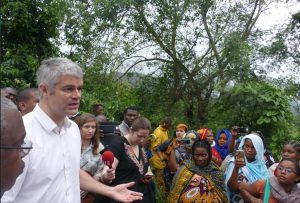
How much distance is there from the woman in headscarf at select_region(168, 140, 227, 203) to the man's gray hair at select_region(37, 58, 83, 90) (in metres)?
2.75

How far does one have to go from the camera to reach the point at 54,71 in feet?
8.27

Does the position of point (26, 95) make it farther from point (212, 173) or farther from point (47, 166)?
point (212, 173)

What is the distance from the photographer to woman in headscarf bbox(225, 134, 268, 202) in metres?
4.80

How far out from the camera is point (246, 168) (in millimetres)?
4953

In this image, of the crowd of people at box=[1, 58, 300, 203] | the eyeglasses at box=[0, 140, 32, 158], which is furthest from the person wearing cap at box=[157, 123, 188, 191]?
the eyeglasses at box=[0, 140, 32, 158]

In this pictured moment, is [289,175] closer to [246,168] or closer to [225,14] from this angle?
[246,168]

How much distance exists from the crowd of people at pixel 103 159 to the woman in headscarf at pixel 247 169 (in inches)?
0.5

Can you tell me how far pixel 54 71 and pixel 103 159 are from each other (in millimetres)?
987

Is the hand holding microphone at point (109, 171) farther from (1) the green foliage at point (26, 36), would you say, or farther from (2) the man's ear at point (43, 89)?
(1) the green foliage at point (26, 36)

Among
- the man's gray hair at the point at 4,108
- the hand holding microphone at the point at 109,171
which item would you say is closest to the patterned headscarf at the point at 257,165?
the hand holding microphone at the point at 109,171

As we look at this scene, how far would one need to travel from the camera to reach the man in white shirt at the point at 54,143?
91.1 inches

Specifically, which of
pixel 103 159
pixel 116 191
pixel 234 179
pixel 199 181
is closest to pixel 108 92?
pixel 199 181

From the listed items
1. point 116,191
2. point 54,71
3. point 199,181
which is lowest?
point 199,181

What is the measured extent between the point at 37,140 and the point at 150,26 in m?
9.77
